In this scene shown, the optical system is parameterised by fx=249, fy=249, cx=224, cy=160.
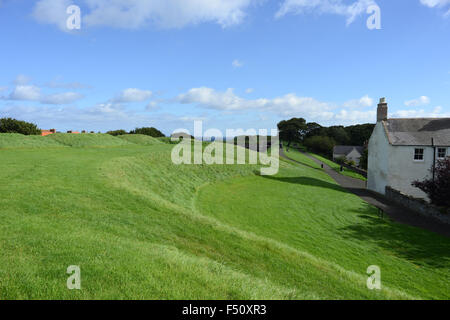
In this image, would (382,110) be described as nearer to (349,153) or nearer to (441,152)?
(441,152)

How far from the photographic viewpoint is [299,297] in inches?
239

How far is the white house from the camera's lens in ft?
97.2

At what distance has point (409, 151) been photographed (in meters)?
30.0

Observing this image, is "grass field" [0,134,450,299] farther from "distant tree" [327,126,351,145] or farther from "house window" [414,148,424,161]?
"distant tree" [327,126,351,145]

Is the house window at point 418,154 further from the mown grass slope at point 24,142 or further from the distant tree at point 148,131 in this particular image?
the distant tree at point 148,131

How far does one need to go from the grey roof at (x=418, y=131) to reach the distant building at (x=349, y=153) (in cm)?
6054

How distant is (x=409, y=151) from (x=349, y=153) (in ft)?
222

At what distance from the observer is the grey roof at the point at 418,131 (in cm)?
2997

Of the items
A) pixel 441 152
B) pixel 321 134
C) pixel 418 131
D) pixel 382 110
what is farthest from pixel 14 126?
pixel 321 134

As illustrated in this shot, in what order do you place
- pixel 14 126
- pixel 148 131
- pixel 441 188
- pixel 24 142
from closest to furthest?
1. pixel 441 188
2. pixel 24 142
3. pixel 14 126
4. pixel 148 131

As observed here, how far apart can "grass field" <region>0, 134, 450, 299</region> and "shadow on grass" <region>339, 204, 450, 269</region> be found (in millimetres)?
98

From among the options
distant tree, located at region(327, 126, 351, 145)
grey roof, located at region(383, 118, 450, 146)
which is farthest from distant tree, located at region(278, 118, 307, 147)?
grey roof, located at region(383, 118, 450, 146)
